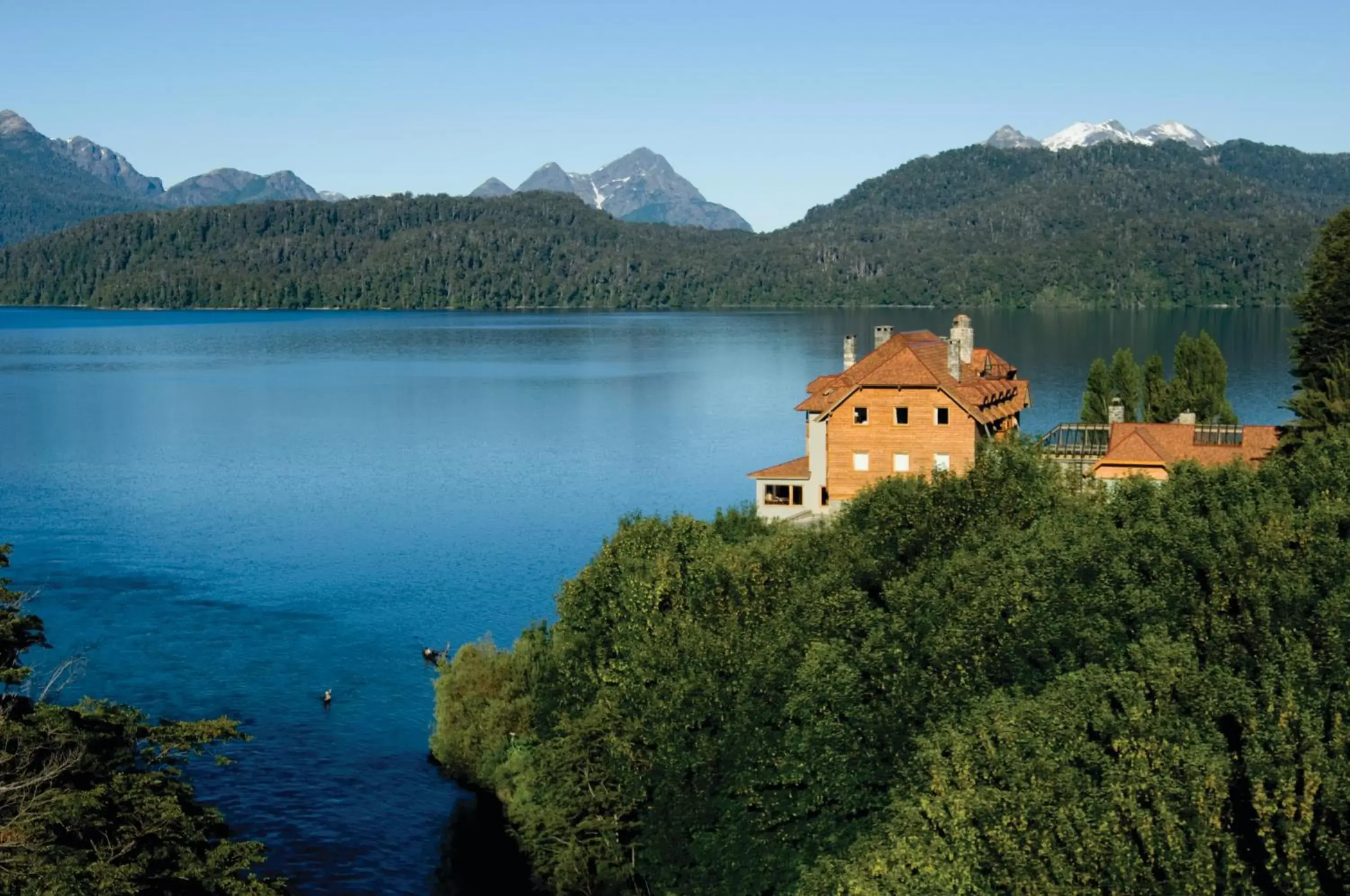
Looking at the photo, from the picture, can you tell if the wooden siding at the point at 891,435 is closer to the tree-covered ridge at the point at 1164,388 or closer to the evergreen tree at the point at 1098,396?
the tree-covered ridge at the point at 1164,388

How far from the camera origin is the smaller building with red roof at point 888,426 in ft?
216

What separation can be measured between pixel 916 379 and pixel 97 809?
44572mm

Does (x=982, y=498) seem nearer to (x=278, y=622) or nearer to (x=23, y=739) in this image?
(x=23, y=739)

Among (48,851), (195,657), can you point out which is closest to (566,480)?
(195,657)

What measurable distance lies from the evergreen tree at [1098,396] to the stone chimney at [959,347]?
2743cm

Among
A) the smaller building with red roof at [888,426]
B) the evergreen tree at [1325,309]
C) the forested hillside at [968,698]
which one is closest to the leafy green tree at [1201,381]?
the evergreen tree at [1325,309]

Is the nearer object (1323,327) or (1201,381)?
(1323,327)

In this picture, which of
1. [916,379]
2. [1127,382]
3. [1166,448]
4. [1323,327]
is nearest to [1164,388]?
[1127,382]

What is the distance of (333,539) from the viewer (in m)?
97.6

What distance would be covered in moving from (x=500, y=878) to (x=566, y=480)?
73.1m

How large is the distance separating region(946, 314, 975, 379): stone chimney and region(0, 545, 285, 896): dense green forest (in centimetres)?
4381

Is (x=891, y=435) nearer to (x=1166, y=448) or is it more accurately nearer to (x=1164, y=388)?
(x=1166, y=448)

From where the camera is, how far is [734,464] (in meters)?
123

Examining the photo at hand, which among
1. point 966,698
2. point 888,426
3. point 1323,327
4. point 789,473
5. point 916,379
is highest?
point 1323,327
